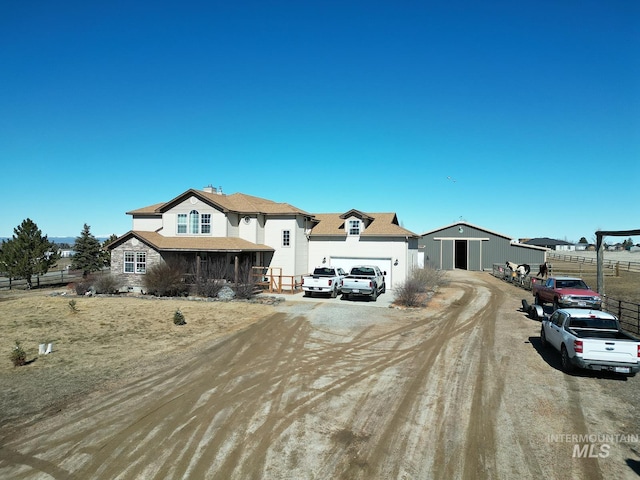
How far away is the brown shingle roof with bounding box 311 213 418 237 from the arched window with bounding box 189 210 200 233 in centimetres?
901

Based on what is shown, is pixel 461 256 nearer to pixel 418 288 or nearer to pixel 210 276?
pixel 418 288

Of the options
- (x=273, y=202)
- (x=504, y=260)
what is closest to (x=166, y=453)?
(x=273, y=202)

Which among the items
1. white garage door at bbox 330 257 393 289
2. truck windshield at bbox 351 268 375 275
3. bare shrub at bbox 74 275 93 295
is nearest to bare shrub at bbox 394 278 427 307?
truck windshield at bbox 351 268 375 275

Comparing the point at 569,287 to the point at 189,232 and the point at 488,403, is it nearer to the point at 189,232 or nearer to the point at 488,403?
the point at 488,403

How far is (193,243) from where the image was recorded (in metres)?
28.3

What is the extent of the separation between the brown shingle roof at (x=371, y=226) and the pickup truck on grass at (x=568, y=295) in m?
10.5

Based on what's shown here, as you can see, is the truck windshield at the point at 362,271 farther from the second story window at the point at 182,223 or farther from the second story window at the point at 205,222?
the second story window at the point at 182,223

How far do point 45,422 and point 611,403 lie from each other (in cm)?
1168

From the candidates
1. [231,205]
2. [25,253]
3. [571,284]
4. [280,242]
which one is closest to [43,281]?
[25,253]

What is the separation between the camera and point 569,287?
19750 millimetres

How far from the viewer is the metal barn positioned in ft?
148

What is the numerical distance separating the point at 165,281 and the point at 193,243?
4.23 m

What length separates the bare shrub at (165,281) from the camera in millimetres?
24953

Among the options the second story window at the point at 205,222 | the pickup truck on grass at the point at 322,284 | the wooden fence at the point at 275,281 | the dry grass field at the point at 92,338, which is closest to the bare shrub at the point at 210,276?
the dry grass field at the point at 92,338
